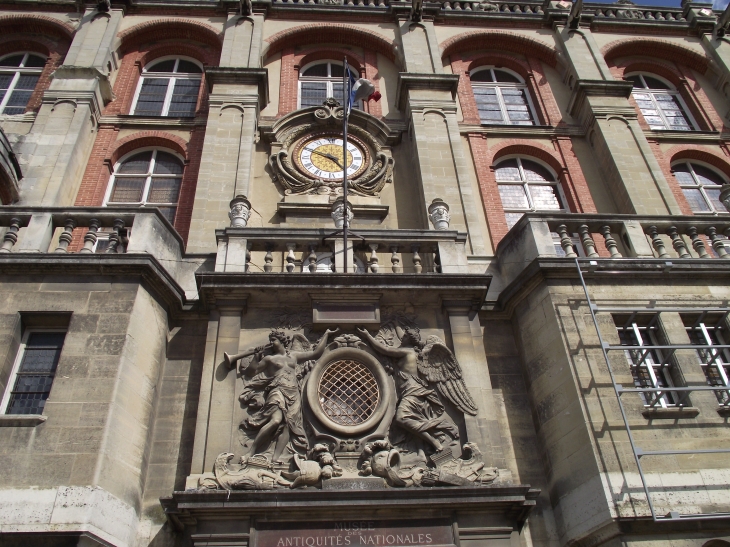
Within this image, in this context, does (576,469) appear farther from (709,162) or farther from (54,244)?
(709,162)

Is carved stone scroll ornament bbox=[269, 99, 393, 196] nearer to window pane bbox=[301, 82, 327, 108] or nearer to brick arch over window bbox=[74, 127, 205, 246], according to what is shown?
window pane bbox=[301, 82, 327, 108]

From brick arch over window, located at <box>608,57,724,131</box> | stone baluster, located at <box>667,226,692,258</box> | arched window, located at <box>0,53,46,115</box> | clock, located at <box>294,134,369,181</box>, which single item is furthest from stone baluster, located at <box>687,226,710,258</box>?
arched window, located at <box>0,53,46,115</box>

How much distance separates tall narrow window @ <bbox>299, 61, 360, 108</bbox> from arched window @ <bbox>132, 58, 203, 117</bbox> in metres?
3.01

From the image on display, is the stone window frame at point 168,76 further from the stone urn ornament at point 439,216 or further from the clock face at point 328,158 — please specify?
the stone urn ornament at point 439,216

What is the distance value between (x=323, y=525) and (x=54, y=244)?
8.48m

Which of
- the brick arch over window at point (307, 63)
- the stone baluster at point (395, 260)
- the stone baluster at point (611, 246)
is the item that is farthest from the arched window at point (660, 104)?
the stone baluster at point (395, 260)

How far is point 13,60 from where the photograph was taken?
755 inches

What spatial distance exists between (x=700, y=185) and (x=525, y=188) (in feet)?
16.1

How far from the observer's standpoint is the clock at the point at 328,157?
15.7m

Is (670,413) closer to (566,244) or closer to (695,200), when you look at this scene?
(566,244)

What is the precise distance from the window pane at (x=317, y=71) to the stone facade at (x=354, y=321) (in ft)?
4.58

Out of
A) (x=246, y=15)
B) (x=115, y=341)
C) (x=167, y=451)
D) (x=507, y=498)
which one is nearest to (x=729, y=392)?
(x=507, y=498)

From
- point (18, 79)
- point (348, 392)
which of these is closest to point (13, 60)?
point (18, 79)

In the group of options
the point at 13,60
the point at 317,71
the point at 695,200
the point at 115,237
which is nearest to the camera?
the point at 115,237
